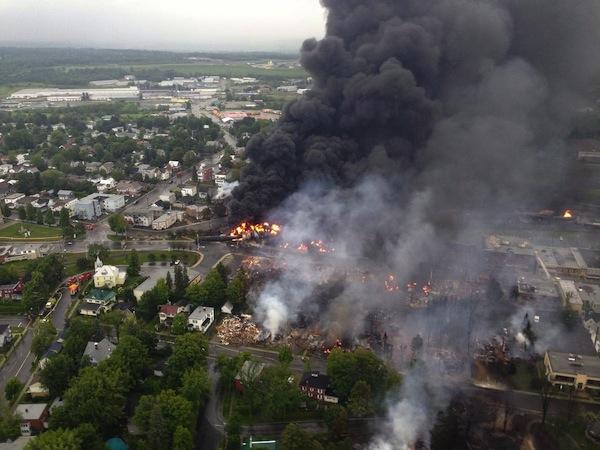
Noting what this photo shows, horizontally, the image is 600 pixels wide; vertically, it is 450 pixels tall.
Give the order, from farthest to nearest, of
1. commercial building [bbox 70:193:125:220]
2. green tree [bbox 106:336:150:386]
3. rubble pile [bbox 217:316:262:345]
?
commercial building [bbox 70:193:125:220], rubble pile [bbox 217:316:262:345], green tree [bbox 106:336:150:386]

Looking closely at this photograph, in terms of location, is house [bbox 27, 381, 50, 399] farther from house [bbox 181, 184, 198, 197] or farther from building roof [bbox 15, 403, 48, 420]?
house [bbox 181, 184, 198, 197]

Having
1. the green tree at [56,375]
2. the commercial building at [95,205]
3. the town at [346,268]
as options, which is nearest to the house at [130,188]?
the town at [346,268]

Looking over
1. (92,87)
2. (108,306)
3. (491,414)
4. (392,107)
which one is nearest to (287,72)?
(92,87)

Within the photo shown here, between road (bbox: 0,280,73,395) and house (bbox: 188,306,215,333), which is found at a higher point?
house (bbox: 188,306,215,333)

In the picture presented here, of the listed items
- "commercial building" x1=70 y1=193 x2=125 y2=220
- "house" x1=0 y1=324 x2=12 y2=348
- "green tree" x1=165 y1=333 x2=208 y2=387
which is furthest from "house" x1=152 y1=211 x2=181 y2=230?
"green tree" x1=165 y1=333 x2=208 y2=387

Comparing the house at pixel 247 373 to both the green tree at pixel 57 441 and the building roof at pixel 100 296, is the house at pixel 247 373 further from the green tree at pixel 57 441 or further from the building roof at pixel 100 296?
the building roof at pixel 100 296

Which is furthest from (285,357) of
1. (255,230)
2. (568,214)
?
(568,214)

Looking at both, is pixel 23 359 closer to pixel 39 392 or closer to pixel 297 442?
pixel 39 392
